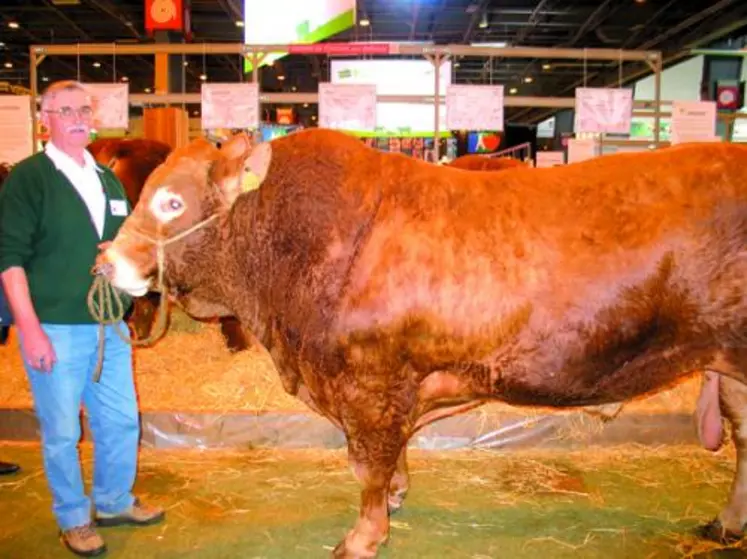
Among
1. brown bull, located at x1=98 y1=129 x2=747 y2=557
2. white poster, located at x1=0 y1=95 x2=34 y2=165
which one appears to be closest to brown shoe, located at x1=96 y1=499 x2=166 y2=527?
brown bull, located at x1=98 y1=129 x2=747 y2=557

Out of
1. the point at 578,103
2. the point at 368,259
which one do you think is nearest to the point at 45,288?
the point at 368,259

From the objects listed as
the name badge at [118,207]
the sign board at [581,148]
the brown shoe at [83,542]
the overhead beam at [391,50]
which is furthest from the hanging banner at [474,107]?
the brown shoe at [83,542]

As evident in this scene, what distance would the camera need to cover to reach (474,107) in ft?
17.8

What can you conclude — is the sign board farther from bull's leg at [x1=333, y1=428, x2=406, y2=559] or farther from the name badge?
the name badge

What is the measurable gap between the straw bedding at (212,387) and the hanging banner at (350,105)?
2.08 meters

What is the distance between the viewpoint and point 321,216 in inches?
115

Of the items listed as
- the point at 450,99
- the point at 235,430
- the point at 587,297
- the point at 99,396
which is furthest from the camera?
the point at 450,99

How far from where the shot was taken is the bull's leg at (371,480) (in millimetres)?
2990

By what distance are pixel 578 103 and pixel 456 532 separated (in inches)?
147

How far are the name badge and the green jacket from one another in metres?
0.16

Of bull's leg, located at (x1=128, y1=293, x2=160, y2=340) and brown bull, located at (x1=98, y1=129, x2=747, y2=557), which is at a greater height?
brown bull, located at (x1=98, y1=129, x2=747, y2=557)

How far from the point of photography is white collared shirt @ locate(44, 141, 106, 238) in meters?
3.17

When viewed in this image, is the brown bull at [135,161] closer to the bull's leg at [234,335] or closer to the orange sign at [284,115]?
the bull's leg at [234,335]

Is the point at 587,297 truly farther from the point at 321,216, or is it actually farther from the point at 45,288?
the point at 45,288
